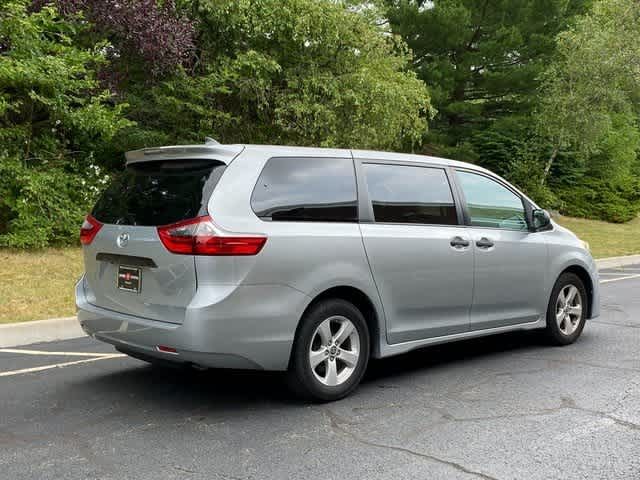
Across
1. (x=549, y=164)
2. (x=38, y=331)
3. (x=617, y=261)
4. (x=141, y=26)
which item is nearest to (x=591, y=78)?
(x=549, y=164)

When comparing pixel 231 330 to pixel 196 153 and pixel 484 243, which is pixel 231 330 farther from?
pixel 484 243

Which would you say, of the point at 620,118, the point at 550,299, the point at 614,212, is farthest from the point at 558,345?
the point at 620,118

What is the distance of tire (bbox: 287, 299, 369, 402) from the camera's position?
15.6ft

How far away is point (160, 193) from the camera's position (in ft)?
15.9

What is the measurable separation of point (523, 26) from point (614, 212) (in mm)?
8941

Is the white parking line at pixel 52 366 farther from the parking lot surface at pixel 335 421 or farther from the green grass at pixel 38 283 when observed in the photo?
the green grass at pixel 38 283

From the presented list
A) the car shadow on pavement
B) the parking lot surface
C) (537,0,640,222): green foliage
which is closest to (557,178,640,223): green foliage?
(537,0,640,222): green foliage

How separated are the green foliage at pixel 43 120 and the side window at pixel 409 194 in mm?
7785

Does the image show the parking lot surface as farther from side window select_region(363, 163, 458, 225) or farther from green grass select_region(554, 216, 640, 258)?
green grass select_region(554, 216, 640, 258)

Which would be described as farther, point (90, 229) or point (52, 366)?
point (52, 366)

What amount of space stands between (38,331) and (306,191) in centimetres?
388

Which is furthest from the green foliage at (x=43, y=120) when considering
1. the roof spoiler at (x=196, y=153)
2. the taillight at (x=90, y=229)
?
the roof spoiler at (x=196, y=153)

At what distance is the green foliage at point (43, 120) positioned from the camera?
448 inches

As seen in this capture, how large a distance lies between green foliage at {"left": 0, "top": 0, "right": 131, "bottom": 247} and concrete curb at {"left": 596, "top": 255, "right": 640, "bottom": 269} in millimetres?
11048
